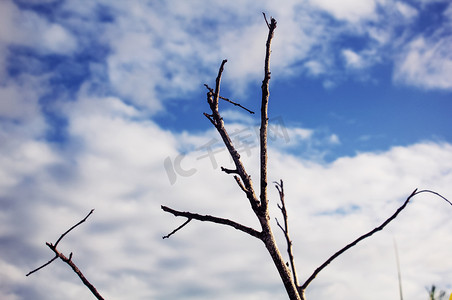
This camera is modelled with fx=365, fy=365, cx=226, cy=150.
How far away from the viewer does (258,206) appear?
8.63 feet

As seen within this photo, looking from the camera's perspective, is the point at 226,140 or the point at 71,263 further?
the point at 226,140

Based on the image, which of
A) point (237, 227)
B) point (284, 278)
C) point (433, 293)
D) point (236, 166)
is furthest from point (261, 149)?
point (433, 293)

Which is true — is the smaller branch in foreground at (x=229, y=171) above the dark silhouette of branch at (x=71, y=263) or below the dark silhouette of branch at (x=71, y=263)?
above

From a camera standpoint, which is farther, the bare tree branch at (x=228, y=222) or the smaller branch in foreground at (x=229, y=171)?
the smaller branch in foreground at (x=229, y=171)

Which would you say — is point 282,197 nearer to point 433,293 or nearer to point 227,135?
point 227,135

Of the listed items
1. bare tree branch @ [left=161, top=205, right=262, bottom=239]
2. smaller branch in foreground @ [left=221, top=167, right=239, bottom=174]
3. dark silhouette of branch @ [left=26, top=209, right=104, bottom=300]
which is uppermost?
smaller branch in foreground @ [left=221, top=167, right=239, bottom=174]

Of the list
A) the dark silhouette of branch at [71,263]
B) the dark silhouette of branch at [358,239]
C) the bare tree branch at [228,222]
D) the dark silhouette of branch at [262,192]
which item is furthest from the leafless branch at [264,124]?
the dark silhouette of branch at [71,263]

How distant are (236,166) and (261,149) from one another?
0.82 feet

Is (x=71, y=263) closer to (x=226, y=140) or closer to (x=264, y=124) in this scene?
(x=226, y=140)

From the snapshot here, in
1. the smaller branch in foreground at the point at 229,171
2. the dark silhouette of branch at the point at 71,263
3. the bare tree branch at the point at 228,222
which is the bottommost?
the dark silhouette of branch at the point at 71,263

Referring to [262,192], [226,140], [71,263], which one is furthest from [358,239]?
[71,263]

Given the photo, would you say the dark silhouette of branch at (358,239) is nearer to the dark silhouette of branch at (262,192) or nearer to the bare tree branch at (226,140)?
the dark silhouette of branch at (262,192)

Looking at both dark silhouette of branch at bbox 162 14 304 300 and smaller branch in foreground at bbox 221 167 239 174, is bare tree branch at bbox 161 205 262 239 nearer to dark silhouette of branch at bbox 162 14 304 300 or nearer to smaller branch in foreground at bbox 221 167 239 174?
dark silhouette of branch at bbox 162 14 304 300

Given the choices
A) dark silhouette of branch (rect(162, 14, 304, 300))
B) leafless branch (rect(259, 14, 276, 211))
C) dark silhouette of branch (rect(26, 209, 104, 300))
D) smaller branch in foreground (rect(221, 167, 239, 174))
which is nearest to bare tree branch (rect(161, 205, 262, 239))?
dark silhouette of branch (rect(162, 14, 304, 300))
